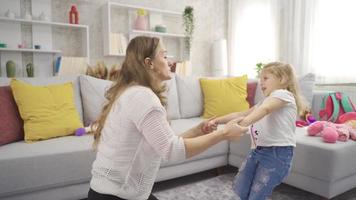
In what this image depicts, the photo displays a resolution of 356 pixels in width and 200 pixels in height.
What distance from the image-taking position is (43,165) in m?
1.62

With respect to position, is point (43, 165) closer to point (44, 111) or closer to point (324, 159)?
point (44, 111)

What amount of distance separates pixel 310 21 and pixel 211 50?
1.81 metres

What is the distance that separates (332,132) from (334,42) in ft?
6.80

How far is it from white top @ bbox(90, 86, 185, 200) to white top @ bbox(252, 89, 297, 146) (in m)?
0.74

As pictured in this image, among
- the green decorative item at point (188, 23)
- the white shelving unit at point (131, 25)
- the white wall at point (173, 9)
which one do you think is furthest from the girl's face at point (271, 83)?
the green decorative item at point (188, 23)

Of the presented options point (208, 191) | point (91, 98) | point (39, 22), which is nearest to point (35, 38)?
point (39, 22)

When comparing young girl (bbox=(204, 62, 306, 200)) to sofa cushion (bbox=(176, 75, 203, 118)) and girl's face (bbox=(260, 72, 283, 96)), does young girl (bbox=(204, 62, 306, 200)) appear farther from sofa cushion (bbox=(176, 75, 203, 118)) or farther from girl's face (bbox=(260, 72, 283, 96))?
sofa cushion (bbox=(176, 75, 203, 118))

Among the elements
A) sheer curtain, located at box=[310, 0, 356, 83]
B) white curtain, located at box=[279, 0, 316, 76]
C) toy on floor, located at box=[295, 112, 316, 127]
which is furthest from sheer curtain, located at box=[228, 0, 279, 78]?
toy on floor, located at box=[295, 112, 316, 127]

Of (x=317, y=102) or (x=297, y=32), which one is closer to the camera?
(x=317, y=102)

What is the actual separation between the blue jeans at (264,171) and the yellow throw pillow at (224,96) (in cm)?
121

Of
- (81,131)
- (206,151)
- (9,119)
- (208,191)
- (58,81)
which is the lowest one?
(208,191)

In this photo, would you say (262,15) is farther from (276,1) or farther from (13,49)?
(13,49)

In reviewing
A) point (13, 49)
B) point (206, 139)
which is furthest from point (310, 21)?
point (13, 49)

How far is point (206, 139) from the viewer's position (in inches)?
39.2
